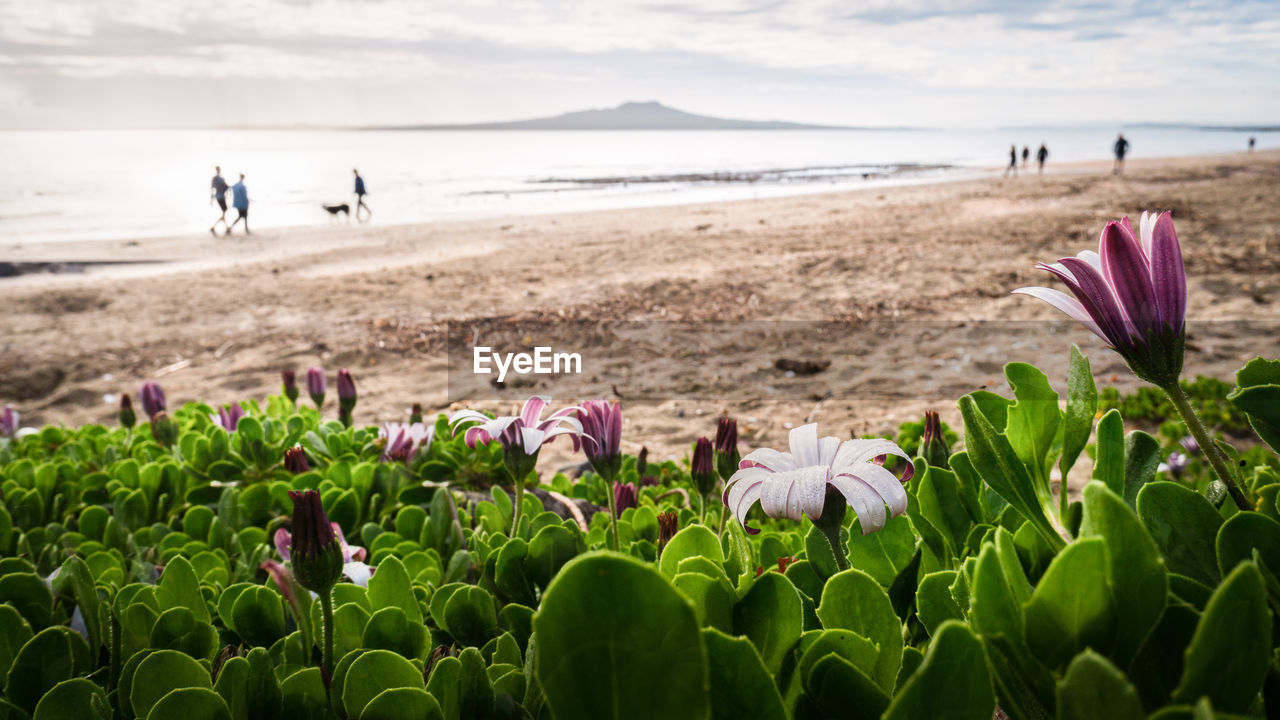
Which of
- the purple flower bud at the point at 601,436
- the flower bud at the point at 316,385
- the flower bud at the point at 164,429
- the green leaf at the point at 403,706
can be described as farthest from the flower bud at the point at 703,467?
the flower bud at the point at 316,385

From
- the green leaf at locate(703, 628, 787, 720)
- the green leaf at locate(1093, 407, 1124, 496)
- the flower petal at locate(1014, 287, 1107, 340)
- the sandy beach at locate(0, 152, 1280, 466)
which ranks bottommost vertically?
the sandy beach at locate(0, 152, 1280, 466)

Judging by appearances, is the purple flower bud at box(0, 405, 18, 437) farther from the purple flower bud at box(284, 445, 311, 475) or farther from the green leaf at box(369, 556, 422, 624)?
the green leaf at box(369, 556, 422, 624)

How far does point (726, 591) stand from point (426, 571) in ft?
2.68

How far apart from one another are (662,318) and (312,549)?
6.85 m

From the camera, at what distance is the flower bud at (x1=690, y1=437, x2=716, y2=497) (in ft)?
5.53

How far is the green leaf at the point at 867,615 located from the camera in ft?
2.74

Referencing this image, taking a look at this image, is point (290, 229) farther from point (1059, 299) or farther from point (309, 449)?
point (1059, 299)

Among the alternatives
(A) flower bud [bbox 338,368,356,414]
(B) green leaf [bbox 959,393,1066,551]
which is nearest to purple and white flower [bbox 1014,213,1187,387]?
(B) green leaf [bbox 959,393,1066,551]

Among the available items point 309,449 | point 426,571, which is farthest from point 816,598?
point 309,449

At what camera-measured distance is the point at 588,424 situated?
5.22 ft

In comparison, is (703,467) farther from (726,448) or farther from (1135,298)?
(1135,298)

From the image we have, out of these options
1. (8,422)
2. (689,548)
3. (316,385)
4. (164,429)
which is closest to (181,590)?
(689,548)

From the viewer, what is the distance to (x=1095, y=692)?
0.53 metres

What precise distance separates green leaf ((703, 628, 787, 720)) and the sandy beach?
392cm
